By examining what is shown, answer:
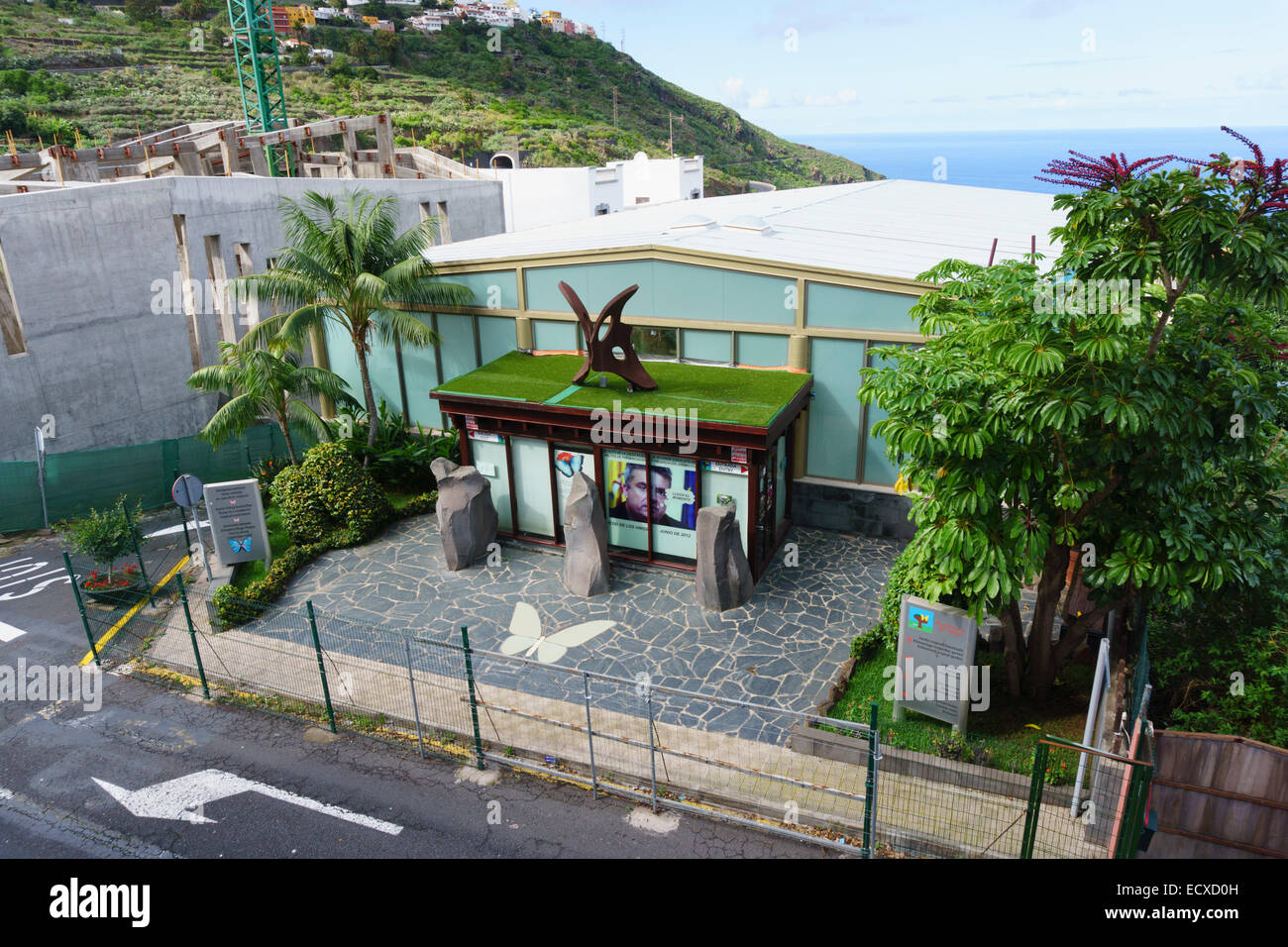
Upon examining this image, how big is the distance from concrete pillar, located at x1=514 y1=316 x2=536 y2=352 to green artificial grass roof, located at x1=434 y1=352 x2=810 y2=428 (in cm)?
82

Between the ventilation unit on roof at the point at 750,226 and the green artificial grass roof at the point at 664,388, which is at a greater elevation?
the ventilation unit on roof at the point at 750,226

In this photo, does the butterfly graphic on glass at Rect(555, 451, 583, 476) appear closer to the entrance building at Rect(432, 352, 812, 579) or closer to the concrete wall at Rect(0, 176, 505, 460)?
the entrance building at Rect(432, 352, 812, 579)

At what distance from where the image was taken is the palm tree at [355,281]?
18.2 meters

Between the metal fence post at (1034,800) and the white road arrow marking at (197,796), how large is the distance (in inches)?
282

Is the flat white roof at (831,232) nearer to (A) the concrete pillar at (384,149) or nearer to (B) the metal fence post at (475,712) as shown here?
(B) the metal fence post at (475,712)

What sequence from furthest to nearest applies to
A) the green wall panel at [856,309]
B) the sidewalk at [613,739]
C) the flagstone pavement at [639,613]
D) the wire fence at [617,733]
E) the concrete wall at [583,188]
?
the concrete wall at [583,188], the green wall panel at [856,309], the flagstone pavement at [639,613], the sidewalk at [613,739], the wire fence at [617,733]

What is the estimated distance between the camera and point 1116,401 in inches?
344

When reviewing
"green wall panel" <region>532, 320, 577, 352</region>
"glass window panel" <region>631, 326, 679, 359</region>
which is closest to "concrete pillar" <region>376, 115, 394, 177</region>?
"green wall panel" <region>532, 320, 577, 352</region>

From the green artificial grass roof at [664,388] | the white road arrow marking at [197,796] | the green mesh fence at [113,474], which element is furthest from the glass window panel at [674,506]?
the green mesh fence at [113,474]

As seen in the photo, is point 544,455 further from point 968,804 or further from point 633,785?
point 968,804

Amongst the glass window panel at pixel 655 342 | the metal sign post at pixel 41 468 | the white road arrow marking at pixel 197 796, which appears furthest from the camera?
the metal sign post at pixel 41 468

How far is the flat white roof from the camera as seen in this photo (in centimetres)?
1709

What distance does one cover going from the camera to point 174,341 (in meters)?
22.2
